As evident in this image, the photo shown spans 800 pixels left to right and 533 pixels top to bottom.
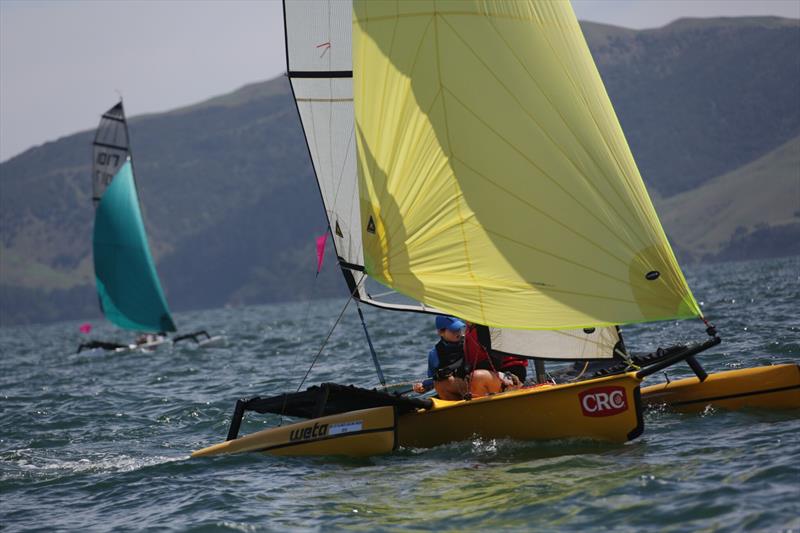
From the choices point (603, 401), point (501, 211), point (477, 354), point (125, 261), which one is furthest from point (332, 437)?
point (125, 261)

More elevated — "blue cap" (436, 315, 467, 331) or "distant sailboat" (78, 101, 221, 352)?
"distant sailboat" (78, 101, 221, 352)

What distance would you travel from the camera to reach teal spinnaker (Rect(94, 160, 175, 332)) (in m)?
34.9

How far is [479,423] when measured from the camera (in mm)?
10594

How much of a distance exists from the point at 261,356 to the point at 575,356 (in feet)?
56.7

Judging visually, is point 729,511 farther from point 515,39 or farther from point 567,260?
point 515,39

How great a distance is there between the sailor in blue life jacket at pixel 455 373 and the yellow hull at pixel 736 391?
167cm

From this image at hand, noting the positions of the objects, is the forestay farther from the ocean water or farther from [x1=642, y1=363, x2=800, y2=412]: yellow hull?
[x1=642, y1=363, x2=800, y2=412]: yellow hull

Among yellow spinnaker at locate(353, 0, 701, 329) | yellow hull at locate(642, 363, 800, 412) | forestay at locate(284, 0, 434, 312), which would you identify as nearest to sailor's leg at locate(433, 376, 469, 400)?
forestay at locate(284, 0, 434, 312)

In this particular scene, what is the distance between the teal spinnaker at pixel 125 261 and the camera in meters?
34.9

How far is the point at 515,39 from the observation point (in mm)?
10391

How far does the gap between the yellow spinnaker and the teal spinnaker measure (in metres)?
25.3

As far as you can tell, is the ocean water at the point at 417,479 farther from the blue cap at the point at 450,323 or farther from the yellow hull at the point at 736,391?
the blue cap at the point at 450,323

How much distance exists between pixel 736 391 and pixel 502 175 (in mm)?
3400

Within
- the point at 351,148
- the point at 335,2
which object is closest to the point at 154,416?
the point at 351,148
